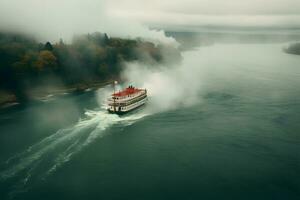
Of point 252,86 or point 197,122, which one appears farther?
point 252,86

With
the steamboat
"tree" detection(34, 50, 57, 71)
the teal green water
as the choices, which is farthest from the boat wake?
"tree" detection(34, 50, 57, 71)


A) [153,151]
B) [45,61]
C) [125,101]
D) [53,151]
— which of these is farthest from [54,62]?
[153,151]

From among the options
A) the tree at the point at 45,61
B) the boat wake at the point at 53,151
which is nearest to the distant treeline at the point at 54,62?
the tree at the point at 45,61

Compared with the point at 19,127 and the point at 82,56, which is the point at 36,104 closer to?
the point at 19,127

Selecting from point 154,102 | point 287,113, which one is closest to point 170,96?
point 154,102

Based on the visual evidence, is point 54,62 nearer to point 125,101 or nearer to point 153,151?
point 125,101

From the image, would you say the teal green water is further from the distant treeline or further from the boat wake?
the distant treeline
